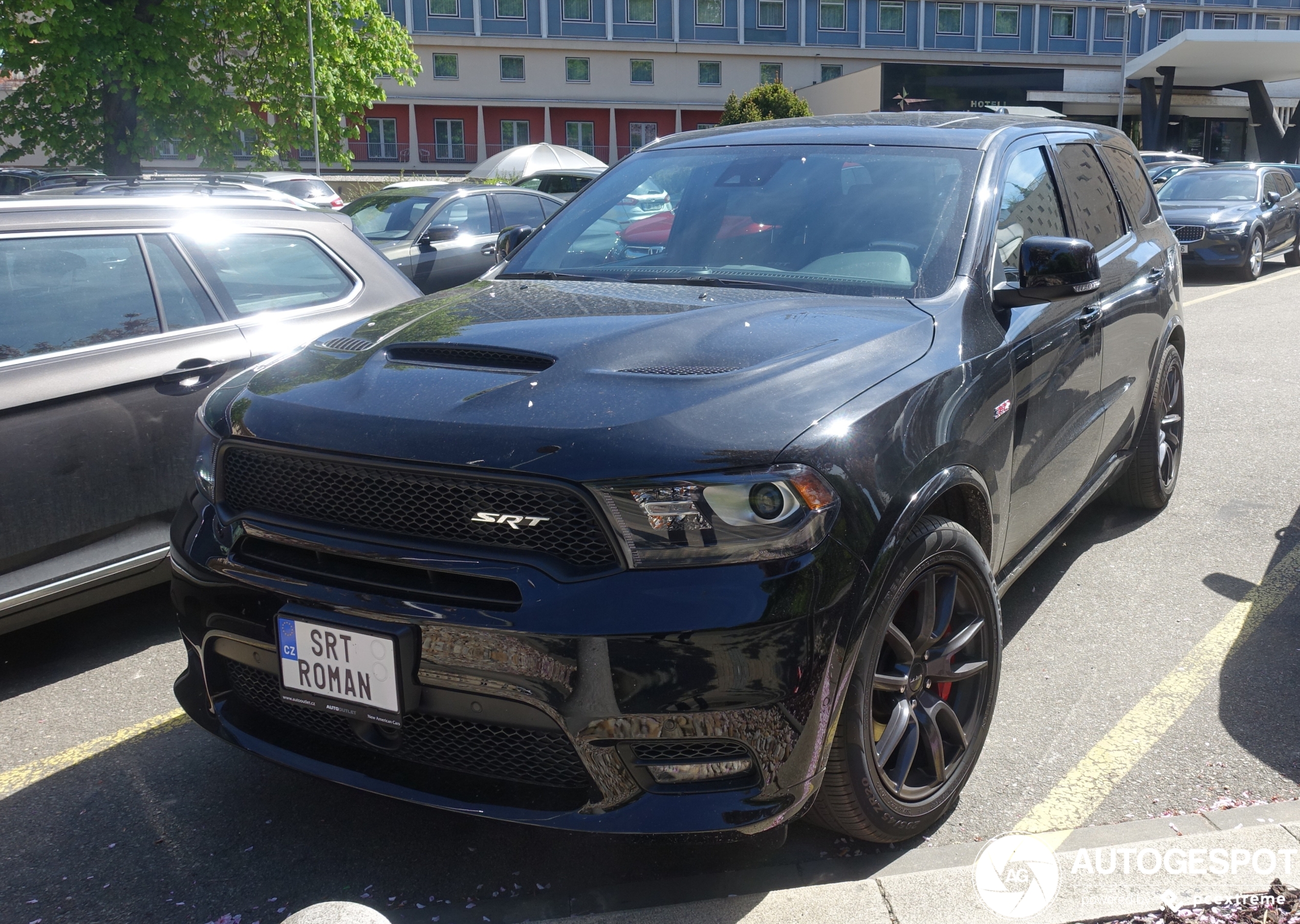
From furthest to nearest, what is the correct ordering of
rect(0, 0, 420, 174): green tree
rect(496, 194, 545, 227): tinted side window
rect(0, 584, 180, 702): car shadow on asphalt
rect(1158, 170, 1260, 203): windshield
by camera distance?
rect(0, 0, 420, 174): green tree
rect(1158, 170, 1260, 203): windshield
rect(496, 194, 545, 227): tinted side window
rect(0, 584, 180, 702): car shadow on asphalt

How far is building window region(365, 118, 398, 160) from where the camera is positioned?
60.5 m

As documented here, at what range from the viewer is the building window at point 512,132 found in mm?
61500

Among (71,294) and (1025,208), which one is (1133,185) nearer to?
(1025,208)

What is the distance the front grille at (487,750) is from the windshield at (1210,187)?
17.0 m

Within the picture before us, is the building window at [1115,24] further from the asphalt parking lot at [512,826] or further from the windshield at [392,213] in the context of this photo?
the asphalt parking lot at [512,826]

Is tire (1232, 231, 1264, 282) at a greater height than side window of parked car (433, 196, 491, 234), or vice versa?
side window of parked car (433, 196, 491, 234)

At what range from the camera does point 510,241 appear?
175 inches

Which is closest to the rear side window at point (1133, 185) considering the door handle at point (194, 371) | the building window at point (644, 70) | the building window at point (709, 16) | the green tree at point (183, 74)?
the door handle at point (194, 371)

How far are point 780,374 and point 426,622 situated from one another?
0.92 metres

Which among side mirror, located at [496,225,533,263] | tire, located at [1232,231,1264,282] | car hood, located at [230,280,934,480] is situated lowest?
tire, located at [1232,231,1264,282]

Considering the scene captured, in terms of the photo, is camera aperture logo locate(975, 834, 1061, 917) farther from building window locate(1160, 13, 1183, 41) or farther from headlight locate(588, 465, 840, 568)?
building window locate(1160, 13, 1183, 41)

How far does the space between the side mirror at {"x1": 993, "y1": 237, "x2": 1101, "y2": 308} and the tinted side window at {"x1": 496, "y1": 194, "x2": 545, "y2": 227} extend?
9.13m

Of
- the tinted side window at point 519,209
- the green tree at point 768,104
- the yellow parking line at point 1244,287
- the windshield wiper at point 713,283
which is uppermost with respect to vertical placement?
the green tree at point 768,104

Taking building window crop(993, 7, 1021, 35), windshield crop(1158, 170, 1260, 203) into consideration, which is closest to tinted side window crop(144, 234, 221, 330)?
windshield crop(1158, 170, 1260, 203)
